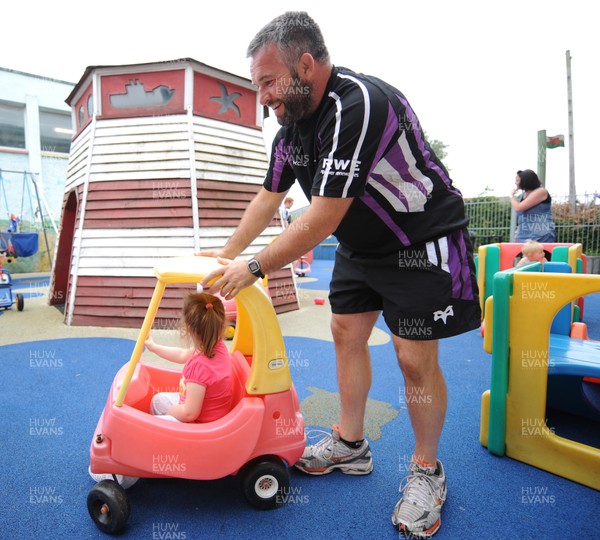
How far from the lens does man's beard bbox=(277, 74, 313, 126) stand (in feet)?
4.86

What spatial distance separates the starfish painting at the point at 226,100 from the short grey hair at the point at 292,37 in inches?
194

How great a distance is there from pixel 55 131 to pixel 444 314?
17446 millimetres

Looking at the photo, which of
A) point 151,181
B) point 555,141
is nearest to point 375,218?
point 151,181

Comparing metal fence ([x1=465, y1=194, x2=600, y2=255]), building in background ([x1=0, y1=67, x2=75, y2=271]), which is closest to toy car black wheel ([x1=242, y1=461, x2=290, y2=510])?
metal fence ([x1=465, y1=194, x2=600, y2=255])

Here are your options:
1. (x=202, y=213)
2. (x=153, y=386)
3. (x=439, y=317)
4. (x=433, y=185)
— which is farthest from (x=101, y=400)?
(x=202, y=213)

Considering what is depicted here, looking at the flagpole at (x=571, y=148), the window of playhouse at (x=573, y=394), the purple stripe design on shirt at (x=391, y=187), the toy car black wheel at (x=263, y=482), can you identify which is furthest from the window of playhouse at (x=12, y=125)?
the flagpole at (x=571, y=148)

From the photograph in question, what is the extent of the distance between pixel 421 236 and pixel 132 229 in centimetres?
464

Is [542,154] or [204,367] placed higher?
[542,154]

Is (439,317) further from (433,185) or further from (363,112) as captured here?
(363,112)

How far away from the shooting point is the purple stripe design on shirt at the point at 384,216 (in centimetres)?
158

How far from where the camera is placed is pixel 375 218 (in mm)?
1619

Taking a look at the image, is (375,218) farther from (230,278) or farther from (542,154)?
(542,154)

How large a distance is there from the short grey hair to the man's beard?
2.7 inches

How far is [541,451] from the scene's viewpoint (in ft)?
6.69
